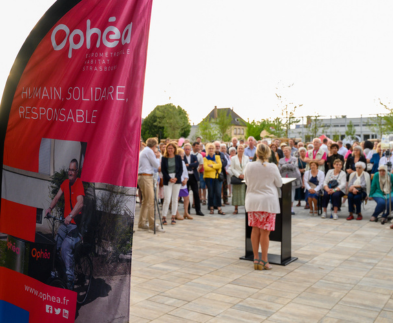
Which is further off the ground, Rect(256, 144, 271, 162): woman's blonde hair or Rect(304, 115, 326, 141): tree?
Rect(304, 115, 326, 141): tree

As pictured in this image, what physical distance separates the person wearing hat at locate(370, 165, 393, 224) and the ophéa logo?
10445 mm

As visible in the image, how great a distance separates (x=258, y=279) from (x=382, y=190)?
243 inches

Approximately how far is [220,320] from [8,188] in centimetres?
335

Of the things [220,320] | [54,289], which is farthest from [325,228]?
[54,289]

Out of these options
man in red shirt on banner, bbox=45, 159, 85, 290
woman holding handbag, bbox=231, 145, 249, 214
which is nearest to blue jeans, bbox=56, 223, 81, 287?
man in red shirt on banner, bbox=45, 159, 85, 290

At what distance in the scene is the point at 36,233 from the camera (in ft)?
5.77

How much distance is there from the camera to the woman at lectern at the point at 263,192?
20.9 ft

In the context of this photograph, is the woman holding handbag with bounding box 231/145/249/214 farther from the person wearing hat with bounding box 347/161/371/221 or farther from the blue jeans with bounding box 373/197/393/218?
the blue jeans with bounding box 373/197/393/218

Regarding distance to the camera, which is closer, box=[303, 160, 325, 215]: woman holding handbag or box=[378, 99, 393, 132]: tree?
box=[303, 160, 325, 215]: woman holding handbag

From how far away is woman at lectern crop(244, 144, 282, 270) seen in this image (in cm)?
636

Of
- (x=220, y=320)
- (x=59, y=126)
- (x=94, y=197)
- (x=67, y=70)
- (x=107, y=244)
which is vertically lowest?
(x=220, y=320)

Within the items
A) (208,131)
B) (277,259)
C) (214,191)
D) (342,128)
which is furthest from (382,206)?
(342,128)

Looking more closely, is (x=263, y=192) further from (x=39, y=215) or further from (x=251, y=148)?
(x=251, y=148)

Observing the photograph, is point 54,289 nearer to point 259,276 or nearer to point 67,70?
point 67,70
